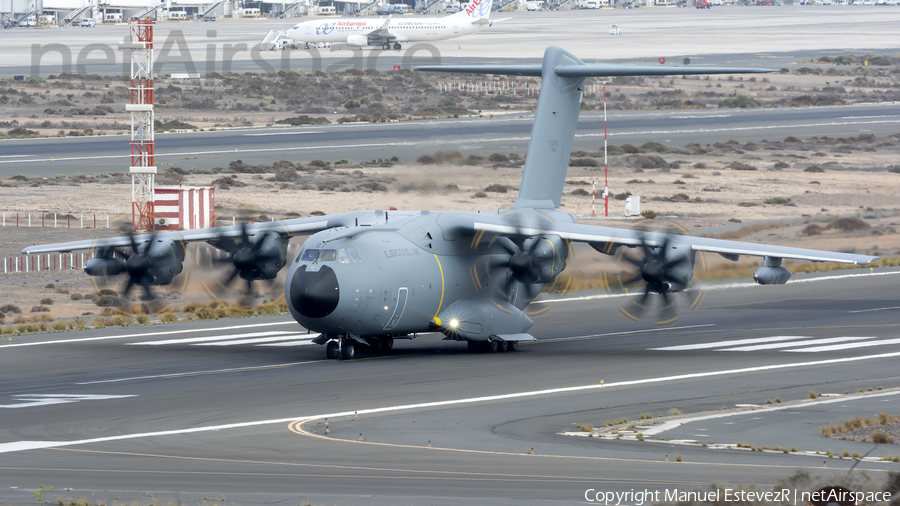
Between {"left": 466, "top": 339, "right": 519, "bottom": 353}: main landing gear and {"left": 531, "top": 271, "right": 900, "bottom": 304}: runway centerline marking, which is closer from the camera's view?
{"left": 466, "top": 339, "right": 519, "bottom": 353}: main landing gear

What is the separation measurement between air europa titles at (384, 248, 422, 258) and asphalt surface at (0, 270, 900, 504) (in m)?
2.73


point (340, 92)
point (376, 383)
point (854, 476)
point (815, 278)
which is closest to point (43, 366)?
point (376, 383)

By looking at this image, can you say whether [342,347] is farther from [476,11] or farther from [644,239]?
[476,11]

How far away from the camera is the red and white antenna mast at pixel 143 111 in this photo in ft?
153

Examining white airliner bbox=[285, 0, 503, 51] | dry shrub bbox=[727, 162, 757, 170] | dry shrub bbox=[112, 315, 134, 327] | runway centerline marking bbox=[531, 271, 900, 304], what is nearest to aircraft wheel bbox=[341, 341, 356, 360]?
dry shrub bbox=[112, 315, 134, 327]

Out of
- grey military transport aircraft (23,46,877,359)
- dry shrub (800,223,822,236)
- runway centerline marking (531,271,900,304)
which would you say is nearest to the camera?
grey military transport aircraft (23,46,877,359)

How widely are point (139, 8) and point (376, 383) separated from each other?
17277 cm

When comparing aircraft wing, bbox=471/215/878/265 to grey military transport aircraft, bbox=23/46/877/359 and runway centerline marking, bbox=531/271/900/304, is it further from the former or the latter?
runway centerline marking, bbox=531/271/900/304

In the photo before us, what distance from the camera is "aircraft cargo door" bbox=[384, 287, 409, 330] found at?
97.2 ft

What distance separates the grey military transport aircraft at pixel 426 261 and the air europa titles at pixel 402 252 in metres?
0.04

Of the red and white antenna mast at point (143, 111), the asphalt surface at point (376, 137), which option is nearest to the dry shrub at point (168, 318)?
the red and white antenna mast at point (143, 111)

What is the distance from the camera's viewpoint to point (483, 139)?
37.7 meters

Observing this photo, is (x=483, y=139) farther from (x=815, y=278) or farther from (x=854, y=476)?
(x=854, y=476)

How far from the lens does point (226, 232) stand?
3241 cm
